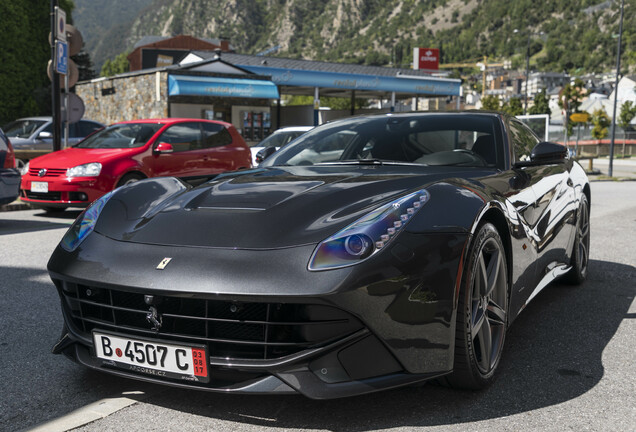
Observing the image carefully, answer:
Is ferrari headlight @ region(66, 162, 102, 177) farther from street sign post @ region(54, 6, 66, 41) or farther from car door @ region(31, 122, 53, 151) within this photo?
car door @ region(31, 122, 53, 151)

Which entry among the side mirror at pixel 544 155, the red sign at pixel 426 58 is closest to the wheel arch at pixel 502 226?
the side mirror at pixel 544 155

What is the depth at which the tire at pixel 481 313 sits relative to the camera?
2.67 metres

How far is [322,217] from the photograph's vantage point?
2658 mm

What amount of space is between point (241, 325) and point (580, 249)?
3.50 m

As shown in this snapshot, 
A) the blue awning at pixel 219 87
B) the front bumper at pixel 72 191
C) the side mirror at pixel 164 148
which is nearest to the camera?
the front bumper at pixel 72 191

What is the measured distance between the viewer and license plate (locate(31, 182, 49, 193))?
9664 mm

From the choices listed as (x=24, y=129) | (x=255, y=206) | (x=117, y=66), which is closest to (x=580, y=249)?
(x=255, y=206)

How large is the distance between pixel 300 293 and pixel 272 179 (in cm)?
113

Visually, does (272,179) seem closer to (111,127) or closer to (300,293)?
(300,293)

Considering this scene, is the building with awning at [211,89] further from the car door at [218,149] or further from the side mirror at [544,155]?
the side mirror at [544,155]

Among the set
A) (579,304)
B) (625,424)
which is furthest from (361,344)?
(579,304)

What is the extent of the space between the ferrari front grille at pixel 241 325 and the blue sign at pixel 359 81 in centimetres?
2870

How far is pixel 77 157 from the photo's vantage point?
9.85 m

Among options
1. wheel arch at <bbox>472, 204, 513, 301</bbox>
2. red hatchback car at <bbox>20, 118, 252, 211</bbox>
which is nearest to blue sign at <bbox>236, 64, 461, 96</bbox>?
red hatchback car at <bbox>20, 118, 252, 211</bbox>
